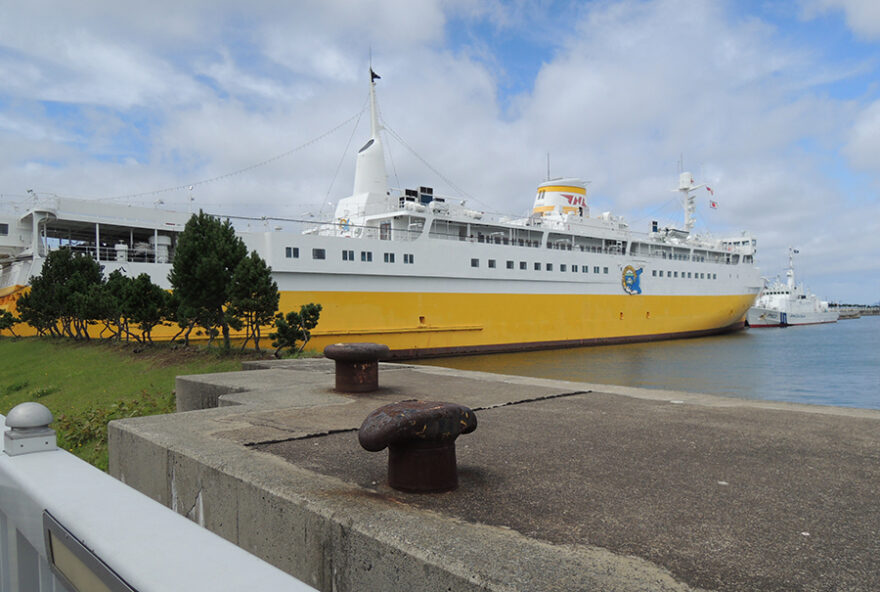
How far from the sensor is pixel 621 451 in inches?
152

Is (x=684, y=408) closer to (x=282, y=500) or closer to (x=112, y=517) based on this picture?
(x=282, y=500)

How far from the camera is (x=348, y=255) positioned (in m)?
23.3

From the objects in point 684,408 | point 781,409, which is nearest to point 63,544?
point 684,408

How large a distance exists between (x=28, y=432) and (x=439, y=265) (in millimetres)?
24433

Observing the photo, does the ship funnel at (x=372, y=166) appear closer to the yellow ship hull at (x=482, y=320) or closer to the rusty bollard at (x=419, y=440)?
the yellow ship hull at (x=482, y=320)

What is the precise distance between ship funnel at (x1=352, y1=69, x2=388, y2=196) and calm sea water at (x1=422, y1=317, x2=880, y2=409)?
950 cm

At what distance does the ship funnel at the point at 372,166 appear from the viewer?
27.9 meters

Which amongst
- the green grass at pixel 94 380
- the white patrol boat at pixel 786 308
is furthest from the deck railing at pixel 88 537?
the white patrol boat at pixel 786 308

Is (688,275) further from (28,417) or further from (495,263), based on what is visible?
(28,417)

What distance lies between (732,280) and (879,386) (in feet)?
87.8

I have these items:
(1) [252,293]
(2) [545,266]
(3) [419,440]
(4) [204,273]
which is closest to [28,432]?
(3) [419,440]

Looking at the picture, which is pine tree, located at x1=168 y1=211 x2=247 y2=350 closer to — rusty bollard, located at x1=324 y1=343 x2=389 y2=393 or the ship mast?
rusty bollard, located at x1=324 y1=343 x2=389 y2=393

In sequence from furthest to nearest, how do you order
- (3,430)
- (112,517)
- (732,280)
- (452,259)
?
(732,280)
(452,259)
(3,430)
(112,517)

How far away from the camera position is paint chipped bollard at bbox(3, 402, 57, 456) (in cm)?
157
